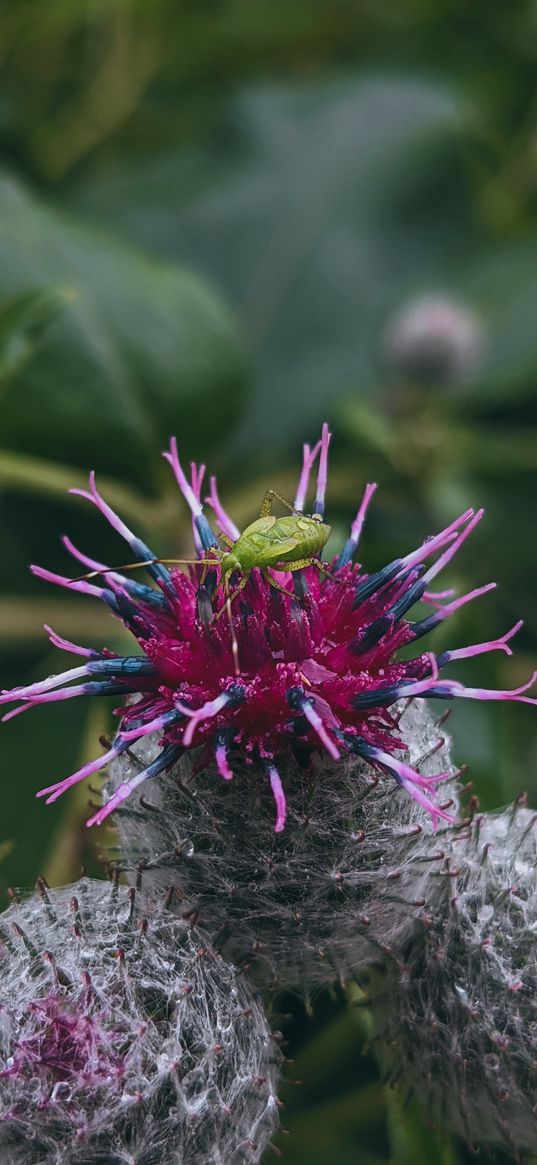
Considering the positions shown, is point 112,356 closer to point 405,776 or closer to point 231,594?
point 231,594

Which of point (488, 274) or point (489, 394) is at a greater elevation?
point (488, 274)

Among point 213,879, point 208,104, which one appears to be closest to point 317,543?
point 213,879

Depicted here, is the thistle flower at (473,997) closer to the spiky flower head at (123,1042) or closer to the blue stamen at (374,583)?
the spiky flower head at (123,1042)

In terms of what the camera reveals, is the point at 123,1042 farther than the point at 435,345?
No

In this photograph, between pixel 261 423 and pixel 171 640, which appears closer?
pixel 171 640

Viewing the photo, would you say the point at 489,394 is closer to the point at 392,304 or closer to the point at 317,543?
the point at 392,304

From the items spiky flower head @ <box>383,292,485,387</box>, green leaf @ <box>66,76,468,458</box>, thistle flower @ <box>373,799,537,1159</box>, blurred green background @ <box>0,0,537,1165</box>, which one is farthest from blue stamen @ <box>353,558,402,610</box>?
green leaf @ <box>66,76,468,458</box>

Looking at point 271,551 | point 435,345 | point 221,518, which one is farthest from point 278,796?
point 435,345
